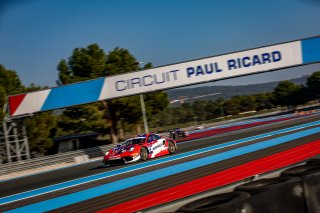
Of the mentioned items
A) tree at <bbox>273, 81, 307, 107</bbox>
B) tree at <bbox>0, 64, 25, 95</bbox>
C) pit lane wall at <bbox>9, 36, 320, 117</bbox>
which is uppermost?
tree at <bbox>0, 64, 25, 95</bbox>

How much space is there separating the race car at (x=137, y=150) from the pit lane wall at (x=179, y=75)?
5623mm

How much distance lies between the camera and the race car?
15.0 metres

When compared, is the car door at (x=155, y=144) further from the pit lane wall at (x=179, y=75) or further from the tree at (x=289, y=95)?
the tree at (x=289, y=95)

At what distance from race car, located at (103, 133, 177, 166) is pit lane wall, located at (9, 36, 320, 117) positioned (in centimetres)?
562

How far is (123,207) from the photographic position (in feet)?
23.6

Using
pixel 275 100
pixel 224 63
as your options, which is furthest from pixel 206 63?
pixel 275 100

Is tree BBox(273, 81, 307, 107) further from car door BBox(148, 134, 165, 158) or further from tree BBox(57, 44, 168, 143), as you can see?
car door BBox(148, 134, 165, 158)

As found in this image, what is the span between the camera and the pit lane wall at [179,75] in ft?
72.1

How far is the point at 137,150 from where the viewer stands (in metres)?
15.2

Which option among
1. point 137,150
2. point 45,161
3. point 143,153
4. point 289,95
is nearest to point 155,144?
point 143,153

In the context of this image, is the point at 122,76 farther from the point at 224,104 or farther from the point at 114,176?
the point at 224,104

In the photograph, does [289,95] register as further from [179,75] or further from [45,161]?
[45,161]

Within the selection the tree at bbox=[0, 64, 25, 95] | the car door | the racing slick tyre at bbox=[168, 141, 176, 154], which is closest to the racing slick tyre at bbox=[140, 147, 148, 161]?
the car door

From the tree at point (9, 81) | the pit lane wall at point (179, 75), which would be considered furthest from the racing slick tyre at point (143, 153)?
the tree at point (9, 81)
